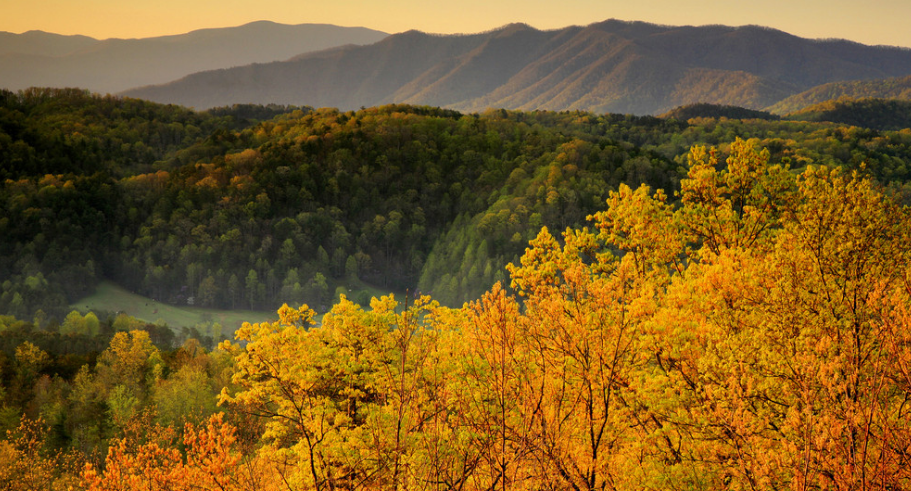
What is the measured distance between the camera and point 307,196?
17012cm

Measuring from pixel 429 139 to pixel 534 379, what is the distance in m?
174

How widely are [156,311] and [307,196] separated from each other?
47.6 meters

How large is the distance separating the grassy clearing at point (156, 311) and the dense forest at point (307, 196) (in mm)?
3482

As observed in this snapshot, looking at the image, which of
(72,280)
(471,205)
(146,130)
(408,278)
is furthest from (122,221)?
(471,205)

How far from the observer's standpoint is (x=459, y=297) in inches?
5507

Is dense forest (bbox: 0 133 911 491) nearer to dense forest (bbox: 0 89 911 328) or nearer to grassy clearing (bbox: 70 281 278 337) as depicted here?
dense forest (bbox: 0 89 911 328)

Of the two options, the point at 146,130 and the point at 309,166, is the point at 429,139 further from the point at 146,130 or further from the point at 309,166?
the point at 146,130

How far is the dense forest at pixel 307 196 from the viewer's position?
14275 cm

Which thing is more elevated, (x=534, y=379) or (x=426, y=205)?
(x=534, y=379)

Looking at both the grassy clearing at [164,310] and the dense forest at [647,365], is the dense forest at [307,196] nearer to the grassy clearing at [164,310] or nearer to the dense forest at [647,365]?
the grassy clearing at [164,310]

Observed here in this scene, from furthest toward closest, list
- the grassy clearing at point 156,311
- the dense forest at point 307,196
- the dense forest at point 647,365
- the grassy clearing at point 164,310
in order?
the dense forest at point 307,196
the grassy clearing at point 156,311
the grassy clearing at point 164,310
the dense forest at point 647,365

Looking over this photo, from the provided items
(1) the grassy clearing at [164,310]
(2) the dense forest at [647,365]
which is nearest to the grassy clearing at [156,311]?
(1) the grassy clearing at [164,310]

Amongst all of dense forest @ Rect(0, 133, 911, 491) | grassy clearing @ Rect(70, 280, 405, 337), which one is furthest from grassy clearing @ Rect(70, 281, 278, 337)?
dense forest @ Rect(0, 133, 911, 491)

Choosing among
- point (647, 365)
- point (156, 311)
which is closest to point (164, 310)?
point (156, 311)
